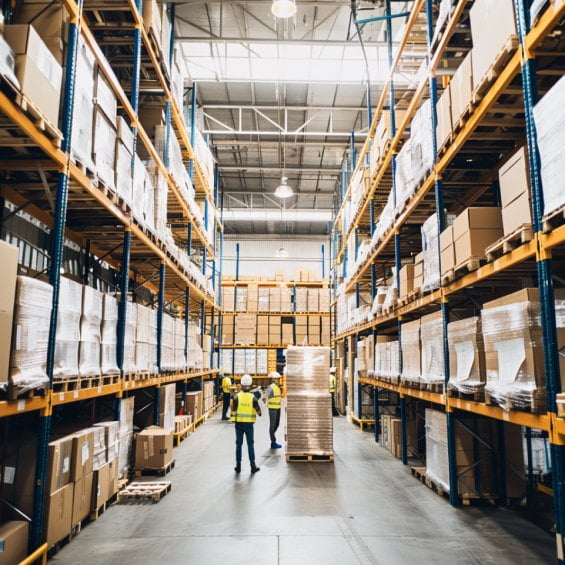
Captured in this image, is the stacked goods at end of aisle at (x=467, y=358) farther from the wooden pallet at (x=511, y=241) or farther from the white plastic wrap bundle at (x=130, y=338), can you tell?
the white plastic wrap bundle at (x=130, y=338)

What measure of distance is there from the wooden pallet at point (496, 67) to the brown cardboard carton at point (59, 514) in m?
5.43

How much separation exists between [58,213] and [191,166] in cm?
763

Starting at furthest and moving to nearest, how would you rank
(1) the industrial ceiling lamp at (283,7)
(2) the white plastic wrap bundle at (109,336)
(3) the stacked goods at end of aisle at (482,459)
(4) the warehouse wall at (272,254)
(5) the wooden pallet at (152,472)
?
(4) the warehouse wall at (272,254), (1) the industrial ceiling lamp at (283,7), (5) the wooden pallet at (152,472), (3) the stacked goods at end of aisle at (482,459), (2) the white plastic wrap bundle at (109,336)

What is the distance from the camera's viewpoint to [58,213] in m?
4.39

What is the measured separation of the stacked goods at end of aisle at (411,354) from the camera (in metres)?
7.14

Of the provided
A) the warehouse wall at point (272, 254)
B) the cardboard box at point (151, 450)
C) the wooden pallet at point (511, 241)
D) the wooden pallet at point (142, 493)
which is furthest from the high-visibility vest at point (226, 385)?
the warehouse wall at point (272, 254)

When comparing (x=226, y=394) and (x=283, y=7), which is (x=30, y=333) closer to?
(x=283, y=7)

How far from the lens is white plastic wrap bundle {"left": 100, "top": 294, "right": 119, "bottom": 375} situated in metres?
5.72

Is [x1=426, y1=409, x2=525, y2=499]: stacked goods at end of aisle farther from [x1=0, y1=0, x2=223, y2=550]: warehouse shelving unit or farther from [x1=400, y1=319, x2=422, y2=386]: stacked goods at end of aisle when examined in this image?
[x1=0, y1=0, x2=223, y2=550]: warehouse shelving unit

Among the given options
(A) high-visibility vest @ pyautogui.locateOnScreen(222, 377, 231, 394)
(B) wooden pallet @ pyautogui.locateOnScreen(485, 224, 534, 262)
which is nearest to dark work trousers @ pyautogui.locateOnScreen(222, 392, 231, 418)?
(A) high-visibility vest @ pyautogui.locateOnScreen(222, 377, 231, 394)

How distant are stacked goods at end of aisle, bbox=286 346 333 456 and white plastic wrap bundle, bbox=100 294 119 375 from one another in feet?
11.4

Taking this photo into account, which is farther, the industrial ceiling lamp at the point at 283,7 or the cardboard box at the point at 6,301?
the industrial ceiling lamp at the point at 283,7

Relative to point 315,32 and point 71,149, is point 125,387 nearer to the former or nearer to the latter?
point 71,149

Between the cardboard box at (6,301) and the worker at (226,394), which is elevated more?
the cardboard box at (6,301)
